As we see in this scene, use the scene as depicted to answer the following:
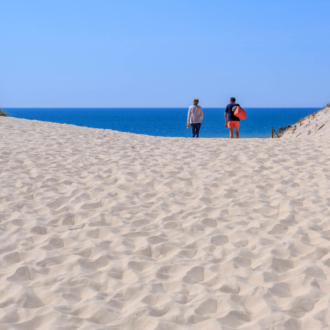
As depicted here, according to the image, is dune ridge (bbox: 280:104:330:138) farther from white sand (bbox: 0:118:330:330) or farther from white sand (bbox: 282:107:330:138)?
white sand (bbox: 0:118:330:330)

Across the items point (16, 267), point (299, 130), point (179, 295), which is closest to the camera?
point (179, 295)

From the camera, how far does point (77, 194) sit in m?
5.94

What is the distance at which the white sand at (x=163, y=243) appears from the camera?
3.10m

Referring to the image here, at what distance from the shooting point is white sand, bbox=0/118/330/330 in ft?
10.2

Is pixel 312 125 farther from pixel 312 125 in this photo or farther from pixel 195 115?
pixel 195 115

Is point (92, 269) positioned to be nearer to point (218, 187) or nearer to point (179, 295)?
point (179, 295)

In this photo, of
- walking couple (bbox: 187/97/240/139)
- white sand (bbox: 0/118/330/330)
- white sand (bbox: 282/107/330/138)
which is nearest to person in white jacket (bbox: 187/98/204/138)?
walking couple (bbox: 187/97/240/139)

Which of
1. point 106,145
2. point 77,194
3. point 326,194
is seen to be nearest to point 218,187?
point 326,194

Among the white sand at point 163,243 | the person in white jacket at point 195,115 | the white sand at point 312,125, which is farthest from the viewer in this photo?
the white sand at point 312,125

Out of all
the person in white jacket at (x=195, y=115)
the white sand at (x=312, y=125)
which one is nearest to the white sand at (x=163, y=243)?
the person in white jacket at (x=195, y=115)

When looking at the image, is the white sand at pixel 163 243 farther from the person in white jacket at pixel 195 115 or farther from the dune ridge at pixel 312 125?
the dune ridge at pixel 312 125

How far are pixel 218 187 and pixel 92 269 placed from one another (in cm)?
311

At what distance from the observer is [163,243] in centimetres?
432

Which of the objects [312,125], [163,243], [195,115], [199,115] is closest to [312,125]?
[312,125]
